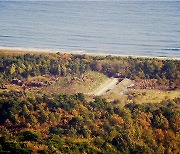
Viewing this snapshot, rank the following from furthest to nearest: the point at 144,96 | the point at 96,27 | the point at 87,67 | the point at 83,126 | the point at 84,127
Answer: the point at 96,27
the point at 87,67
the point at 144,96
the point at 83,126
the point at 84,127

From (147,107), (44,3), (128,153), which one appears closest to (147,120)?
(147,107)

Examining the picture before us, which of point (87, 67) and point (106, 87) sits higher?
point (87, 67)

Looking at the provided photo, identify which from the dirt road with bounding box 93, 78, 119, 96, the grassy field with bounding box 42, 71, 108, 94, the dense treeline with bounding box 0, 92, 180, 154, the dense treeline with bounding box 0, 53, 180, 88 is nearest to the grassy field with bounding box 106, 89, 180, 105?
the dirt road with bounding box 93, 78, 119, 96

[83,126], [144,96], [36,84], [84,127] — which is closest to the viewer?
[84,127]

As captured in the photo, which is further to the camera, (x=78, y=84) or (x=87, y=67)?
(x=87, y=67)

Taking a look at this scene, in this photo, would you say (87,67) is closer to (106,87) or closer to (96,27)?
(106,87)

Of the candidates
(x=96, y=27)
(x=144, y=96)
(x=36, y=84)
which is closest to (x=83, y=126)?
(x=144, y=96)

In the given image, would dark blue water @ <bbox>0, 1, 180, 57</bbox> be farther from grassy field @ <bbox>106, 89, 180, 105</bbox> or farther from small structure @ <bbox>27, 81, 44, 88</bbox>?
small structure @ <bbox>27, 81, 44, 88</bbox>
